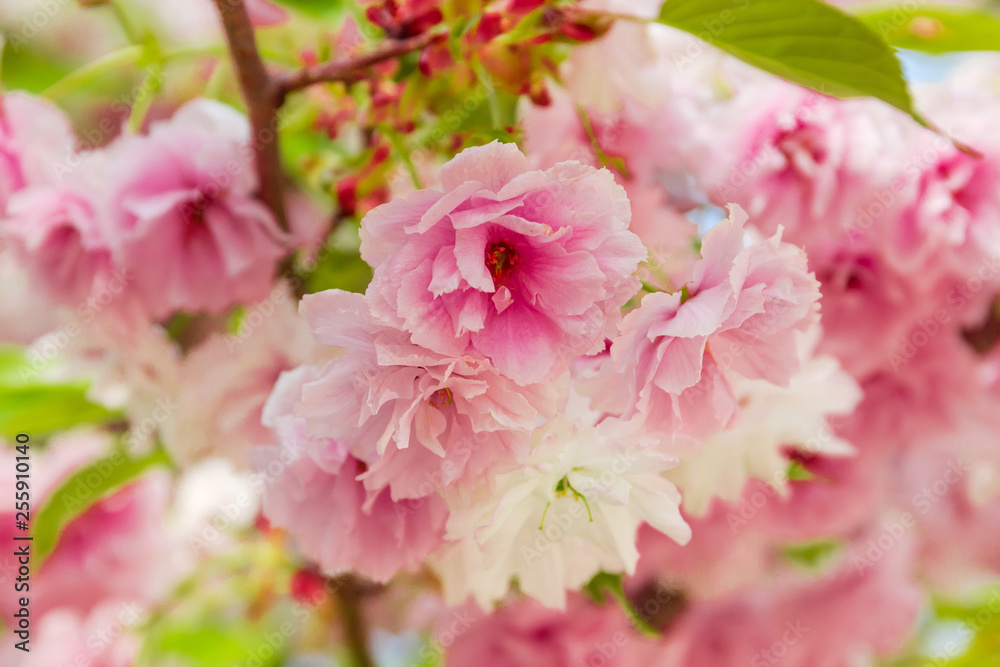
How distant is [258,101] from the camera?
0.43m

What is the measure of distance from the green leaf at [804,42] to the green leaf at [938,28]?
20 centimetres

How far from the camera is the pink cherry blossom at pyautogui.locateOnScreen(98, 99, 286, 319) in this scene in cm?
44

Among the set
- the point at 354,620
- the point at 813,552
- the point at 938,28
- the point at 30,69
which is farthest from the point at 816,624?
the point at 30,69

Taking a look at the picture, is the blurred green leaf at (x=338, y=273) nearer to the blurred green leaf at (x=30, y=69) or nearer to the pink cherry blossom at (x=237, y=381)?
the pink cherry blossom at (x=237, y=381)

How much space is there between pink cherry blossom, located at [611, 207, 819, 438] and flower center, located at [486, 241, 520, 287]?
5 cm

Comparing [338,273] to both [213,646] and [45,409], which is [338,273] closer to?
[45,409]

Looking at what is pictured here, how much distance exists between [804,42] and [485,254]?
0.21 metres

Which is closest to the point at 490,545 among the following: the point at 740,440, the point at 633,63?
the point at 740,440

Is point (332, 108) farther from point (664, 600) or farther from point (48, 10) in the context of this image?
point (664, 600)

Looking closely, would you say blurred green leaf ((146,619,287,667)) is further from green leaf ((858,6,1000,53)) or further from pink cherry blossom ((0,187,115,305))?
green leaf ((858,6,1000,53))

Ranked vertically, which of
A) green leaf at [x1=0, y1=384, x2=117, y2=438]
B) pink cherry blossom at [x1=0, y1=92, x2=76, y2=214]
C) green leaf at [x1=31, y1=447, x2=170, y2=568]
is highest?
pink cherry blossom at [x1=0, y1=92, x2=76, y2=214]

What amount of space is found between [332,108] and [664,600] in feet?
1.87

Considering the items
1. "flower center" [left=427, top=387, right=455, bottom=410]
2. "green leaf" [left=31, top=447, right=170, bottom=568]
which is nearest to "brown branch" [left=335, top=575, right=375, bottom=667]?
"green leaf" [left=31, top=447, right=170, bottom=568]

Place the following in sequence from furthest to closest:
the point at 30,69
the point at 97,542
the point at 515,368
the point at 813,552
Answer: the point at 30,69, the point at 813,552, the point at 97,542, the point at 515,368
